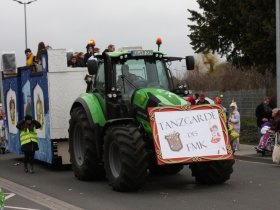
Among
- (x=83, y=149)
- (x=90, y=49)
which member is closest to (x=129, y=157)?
(x=83, y=149)

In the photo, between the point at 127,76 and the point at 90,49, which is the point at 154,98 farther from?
the point at 90,49

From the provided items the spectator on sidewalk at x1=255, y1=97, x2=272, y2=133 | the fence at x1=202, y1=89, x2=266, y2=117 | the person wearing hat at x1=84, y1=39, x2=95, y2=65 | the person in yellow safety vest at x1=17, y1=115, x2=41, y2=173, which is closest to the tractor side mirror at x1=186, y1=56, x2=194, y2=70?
the person wearing hat at x1=84, y1=39, x2=95, y2=65

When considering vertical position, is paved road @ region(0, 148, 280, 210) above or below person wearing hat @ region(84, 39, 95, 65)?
below

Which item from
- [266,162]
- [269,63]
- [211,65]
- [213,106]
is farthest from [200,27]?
[211,65]

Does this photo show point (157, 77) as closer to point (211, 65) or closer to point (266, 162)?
point (266, 162)

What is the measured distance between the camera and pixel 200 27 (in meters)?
29.2

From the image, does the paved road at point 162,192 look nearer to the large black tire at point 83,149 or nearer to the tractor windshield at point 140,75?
the large black tire at point 83,149

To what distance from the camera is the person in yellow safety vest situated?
1575 cm

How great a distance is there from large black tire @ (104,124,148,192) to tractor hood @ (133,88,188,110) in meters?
0.56

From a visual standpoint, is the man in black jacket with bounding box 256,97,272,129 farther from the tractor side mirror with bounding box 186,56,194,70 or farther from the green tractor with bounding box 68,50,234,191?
the tractor side mirror with bounding box 186,56,194,70

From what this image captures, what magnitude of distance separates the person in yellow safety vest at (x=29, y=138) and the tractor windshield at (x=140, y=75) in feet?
12.1

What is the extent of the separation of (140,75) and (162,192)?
8.55ft

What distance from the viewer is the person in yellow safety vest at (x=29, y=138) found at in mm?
15750

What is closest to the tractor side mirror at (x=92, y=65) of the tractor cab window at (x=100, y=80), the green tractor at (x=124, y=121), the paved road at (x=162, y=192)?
the green tractor at (x=124, y=121)
